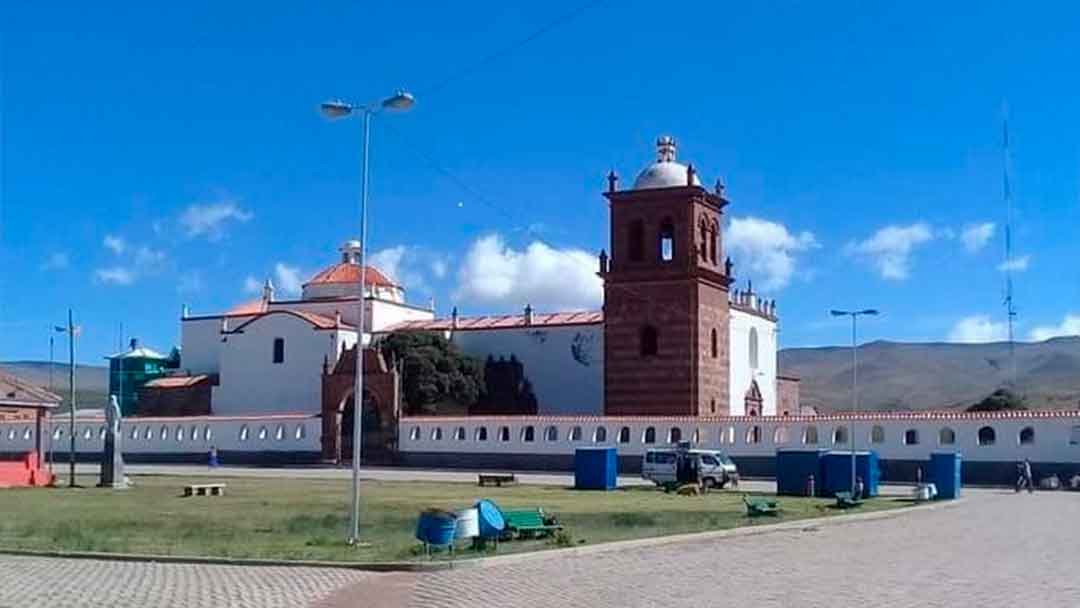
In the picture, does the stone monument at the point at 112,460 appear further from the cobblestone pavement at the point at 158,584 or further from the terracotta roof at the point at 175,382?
the terracotta roof at the point at 175,382

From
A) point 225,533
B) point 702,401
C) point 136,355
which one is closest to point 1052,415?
point 702,401

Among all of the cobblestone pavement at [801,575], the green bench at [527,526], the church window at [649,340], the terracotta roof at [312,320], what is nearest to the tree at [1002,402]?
the church window at [649,340]

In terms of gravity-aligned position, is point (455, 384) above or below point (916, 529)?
above

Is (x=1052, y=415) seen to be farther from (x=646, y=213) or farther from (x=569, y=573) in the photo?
(x=569, y=573)

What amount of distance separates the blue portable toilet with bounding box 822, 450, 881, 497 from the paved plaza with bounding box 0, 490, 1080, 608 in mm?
18005

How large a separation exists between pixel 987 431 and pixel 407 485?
2138cm

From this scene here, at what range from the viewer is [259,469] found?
6625 cm

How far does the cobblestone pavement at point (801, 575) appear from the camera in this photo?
1508cm

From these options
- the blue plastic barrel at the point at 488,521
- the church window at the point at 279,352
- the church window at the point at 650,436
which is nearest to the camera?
the blue plastic barrel at the point at 488,521

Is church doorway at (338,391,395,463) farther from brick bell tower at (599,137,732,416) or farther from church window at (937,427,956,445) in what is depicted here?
church window at (937,427,956,445)

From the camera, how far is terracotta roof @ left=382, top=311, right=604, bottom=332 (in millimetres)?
82688

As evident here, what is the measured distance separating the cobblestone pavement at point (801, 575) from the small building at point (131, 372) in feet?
241

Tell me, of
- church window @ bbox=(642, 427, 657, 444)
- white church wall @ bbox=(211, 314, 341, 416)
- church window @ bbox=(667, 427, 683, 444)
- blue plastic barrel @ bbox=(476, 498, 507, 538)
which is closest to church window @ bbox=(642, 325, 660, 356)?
church window @ bbox=(642, 427, 657, 444)

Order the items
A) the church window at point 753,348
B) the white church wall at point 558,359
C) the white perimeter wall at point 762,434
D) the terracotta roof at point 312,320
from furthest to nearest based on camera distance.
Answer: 1. the terracotta roof at point 312,320
2. the white church wall at point 558,359
3. the church window at point 753,348
4. the white perimeter wall at point 762,434
